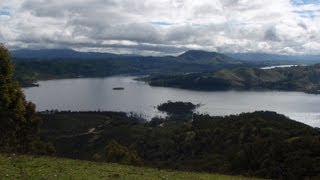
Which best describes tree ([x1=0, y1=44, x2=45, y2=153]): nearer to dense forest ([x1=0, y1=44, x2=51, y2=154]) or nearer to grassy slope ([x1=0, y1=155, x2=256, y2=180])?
dense forest ([x1=0, y1=44, x2=51, y2=154])

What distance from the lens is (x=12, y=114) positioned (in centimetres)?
5984

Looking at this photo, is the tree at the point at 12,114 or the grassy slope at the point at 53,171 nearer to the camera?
the grassy slope at the point at 53,171

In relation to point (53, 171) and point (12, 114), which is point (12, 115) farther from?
point (53, 171)

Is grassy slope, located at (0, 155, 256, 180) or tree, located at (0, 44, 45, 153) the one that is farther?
tree, located at (0, 44, 45, 153)

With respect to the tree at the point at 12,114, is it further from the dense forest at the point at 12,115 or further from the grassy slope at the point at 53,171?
the grassy slope at the point at 53,171

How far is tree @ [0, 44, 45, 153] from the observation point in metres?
52.3

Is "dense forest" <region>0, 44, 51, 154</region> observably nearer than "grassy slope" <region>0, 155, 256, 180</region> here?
No

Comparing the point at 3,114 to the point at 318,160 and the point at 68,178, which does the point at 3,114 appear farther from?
the point at 318,160

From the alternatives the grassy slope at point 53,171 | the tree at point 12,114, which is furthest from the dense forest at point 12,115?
the grassy slope at point 53,171

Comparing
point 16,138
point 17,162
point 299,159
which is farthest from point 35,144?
point 17,162

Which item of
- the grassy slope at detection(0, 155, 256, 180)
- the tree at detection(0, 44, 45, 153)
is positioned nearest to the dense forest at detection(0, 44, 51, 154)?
the tree at detection(0, 44, 45, 153)

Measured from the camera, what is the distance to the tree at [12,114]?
5228 centimetres

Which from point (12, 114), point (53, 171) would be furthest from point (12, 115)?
point (53, 171)

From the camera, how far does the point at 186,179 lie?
28.9 meters
